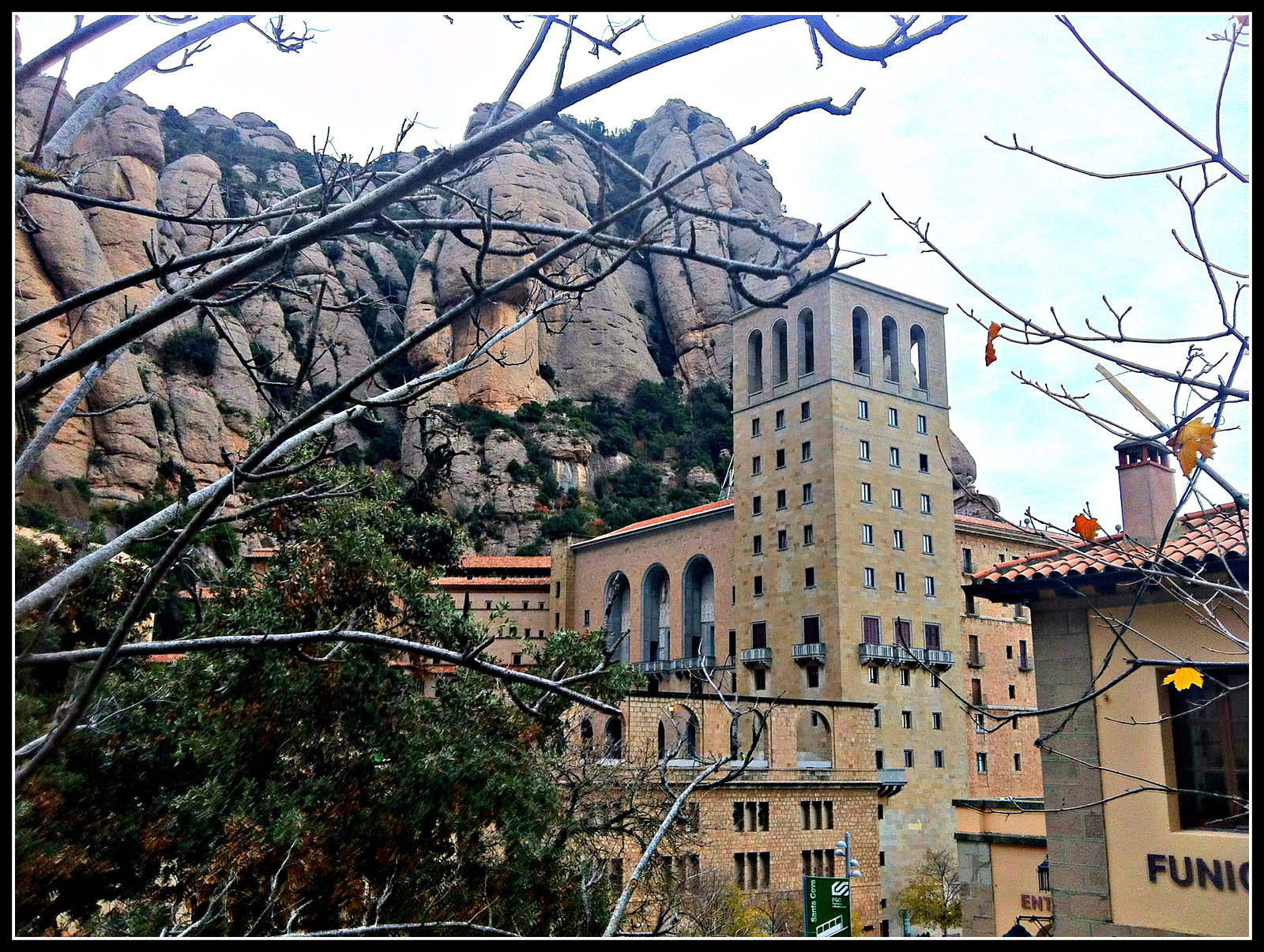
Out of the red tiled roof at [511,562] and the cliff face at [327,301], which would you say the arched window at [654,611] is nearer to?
the red tiled roof at [511,562]

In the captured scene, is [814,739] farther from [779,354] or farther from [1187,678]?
[1187,678]

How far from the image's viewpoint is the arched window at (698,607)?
39.3 m

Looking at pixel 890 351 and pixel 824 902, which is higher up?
pixel 890 351

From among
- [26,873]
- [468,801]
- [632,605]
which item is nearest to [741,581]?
[632,605]

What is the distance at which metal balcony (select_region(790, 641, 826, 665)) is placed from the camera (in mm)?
32781

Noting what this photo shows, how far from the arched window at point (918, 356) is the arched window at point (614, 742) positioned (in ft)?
64.8

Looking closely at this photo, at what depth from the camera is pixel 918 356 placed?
3819 centimetres

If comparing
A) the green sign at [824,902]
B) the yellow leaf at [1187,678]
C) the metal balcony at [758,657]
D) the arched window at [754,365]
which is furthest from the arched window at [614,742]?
the arched window at [754,365]

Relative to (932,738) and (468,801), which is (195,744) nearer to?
(468,801)

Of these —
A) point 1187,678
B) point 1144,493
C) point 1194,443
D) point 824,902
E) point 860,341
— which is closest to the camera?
point 1194,443

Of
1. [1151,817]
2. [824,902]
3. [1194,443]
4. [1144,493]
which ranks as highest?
[1144,493]

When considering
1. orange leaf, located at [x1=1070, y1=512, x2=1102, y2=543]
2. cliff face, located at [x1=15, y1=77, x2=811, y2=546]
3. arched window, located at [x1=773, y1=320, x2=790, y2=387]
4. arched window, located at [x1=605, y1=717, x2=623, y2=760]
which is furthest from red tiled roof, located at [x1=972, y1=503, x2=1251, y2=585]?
arched window, located at [x1=773, y1=320, x2=790, y2=387]

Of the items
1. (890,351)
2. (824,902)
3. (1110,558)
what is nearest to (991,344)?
(1110,558)

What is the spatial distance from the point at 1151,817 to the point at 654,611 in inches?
1344
